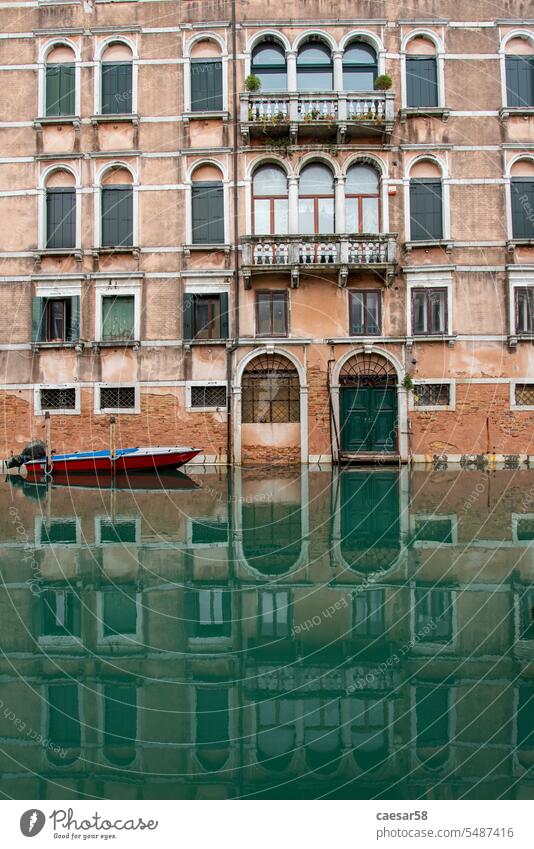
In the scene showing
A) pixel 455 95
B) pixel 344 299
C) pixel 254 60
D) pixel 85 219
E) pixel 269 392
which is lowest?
pixel 269 392

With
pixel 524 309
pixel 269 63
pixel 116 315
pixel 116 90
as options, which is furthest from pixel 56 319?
pixel 524 309

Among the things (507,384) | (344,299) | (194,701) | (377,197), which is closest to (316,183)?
(377,197)

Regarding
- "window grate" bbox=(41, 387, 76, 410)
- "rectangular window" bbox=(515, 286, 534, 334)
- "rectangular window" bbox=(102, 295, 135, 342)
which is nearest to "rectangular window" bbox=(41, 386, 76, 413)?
"window grate" bbox=(41, 387, 76, 410)

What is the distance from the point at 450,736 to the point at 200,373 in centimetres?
1985

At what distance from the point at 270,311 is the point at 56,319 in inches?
292

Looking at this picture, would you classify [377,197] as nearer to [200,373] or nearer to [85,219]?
[200,373]

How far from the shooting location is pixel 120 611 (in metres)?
6.68

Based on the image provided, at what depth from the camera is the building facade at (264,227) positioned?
23188mm

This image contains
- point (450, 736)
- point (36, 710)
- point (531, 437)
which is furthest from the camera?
point (531, 437)

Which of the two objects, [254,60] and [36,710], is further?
[254,60]

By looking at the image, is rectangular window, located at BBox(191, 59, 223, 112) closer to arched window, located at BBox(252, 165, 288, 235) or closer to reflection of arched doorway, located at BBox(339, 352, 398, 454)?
arched window, located at BBox(252, 165, 288, 235)

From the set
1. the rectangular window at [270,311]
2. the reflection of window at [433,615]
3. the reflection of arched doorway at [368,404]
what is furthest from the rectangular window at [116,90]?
the reflection of window at [433,615]

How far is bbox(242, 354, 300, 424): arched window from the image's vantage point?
2359cm

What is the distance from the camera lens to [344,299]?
23.5m
